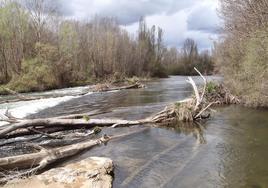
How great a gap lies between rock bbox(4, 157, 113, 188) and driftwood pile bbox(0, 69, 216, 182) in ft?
1.28

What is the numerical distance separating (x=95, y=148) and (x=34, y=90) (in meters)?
30.1

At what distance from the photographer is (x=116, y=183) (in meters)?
8.65

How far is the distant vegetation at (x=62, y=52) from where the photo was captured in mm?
43469

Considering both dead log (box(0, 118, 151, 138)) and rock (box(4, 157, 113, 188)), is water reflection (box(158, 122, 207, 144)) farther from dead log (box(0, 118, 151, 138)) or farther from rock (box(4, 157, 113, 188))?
rock (box(4, 157, 113, 188))

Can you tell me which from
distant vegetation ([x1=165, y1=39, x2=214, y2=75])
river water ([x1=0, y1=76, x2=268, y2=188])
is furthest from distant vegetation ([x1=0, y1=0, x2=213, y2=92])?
river water ([x1=0, y1=76, x2=268, y2=188])

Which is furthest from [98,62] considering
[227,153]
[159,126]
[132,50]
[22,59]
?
[227,153]

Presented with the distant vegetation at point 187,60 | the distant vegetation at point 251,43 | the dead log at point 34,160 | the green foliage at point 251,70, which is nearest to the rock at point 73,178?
the dead log at point 34,160

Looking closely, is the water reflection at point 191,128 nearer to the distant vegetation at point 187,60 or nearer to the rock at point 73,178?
the rock at point 73,178

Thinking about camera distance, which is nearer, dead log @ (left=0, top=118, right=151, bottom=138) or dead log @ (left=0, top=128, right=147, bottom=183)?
dead log @ (left=0, top=128, right=147, bottom=183)

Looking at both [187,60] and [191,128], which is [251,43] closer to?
[191,128]

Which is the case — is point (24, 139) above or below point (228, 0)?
below

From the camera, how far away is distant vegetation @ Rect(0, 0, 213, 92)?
143 feet

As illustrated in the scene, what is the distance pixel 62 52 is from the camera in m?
51.5

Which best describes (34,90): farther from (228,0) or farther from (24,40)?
(228,0)
